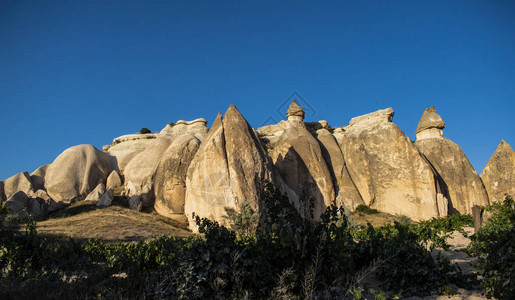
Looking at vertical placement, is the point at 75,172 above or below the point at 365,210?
above

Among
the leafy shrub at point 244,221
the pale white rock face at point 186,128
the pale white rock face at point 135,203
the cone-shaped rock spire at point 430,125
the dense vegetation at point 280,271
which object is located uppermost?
the pale white rock face at point 186,128

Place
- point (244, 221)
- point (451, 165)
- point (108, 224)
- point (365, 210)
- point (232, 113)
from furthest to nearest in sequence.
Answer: point (451, 165)
point (365, 210)
point (232, 113)
point (108, 224)
point (244, 221)

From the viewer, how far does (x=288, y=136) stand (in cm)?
2042

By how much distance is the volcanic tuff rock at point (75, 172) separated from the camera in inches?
692

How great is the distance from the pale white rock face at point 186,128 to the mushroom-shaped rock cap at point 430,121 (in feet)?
49.0

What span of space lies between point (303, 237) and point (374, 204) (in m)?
16.5

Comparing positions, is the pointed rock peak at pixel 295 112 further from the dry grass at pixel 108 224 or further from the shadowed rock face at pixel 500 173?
the shadowed rock face at pixel 500 173

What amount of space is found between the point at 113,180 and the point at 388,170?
16.5 m

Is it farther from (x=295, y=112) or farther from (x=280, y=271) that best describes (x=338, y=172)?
(x=280, y=271)

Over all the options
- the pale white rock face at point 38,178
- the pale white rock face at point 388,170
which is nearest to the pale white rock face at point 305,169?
the pale white rock face at point 388,170

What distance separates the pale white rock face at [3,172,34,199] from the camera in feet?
55.7

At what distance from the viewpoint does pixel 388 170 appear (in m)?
19.1

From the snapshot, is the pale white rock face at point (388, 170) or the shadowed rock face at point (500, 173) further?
the shadowed rock face at point (500, 173)

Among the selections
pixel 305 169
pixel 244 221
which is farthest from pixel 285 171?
pixel 244 221
